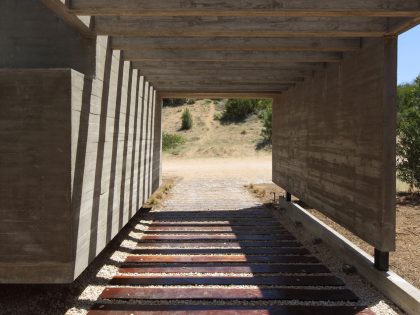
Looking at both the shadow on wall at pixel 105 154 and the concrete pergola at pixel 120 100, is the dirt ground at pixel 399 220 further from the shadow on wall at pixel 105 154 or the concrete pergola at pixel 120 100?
the shadow on wall at pixel 105 154

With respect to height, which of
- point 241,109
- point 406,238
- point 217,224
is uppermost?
point 241,109

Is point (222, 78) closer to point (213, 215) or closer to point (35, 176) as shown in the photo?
point (213, 215)

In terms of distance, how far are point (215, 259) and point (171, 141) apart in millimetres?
30066

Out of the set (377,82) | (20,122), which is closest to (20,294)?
(20,122)

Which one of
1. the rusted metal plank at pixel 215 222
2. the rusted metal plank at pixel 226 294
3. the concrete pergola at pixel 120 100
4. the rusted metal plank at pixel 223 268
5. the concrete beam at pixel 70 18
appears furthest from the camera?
the rusted metal plank at pixel 215 222

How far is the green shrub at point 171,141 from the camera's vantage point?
35.8 meters

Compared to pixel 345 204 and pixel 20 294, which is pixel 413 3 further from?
pixel 20 294

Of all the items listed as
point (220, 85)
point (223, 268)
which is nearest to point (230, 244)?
point (223, 268)

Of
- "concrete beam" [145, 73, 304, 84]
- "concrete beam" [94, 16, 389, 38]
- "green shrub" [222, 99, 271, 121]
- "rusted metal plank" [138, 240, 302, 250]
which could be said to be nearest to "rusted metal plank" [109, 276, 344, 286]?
"rusted metal plank" [138, 240, 302, 250]

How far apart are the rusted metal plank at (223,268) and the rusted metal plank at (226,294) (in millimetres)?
785

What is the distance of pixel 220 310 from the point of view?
4.83m

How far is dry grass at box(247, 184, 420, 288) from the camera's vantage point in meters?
6.14

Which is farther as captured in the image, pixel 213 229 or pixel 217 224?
pixel 217 224

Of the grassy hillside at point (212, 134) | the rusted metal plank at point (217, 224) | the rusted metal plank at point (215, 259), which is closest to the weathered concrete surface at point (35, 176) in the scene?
the rusted metal plank at point (215, 259)
